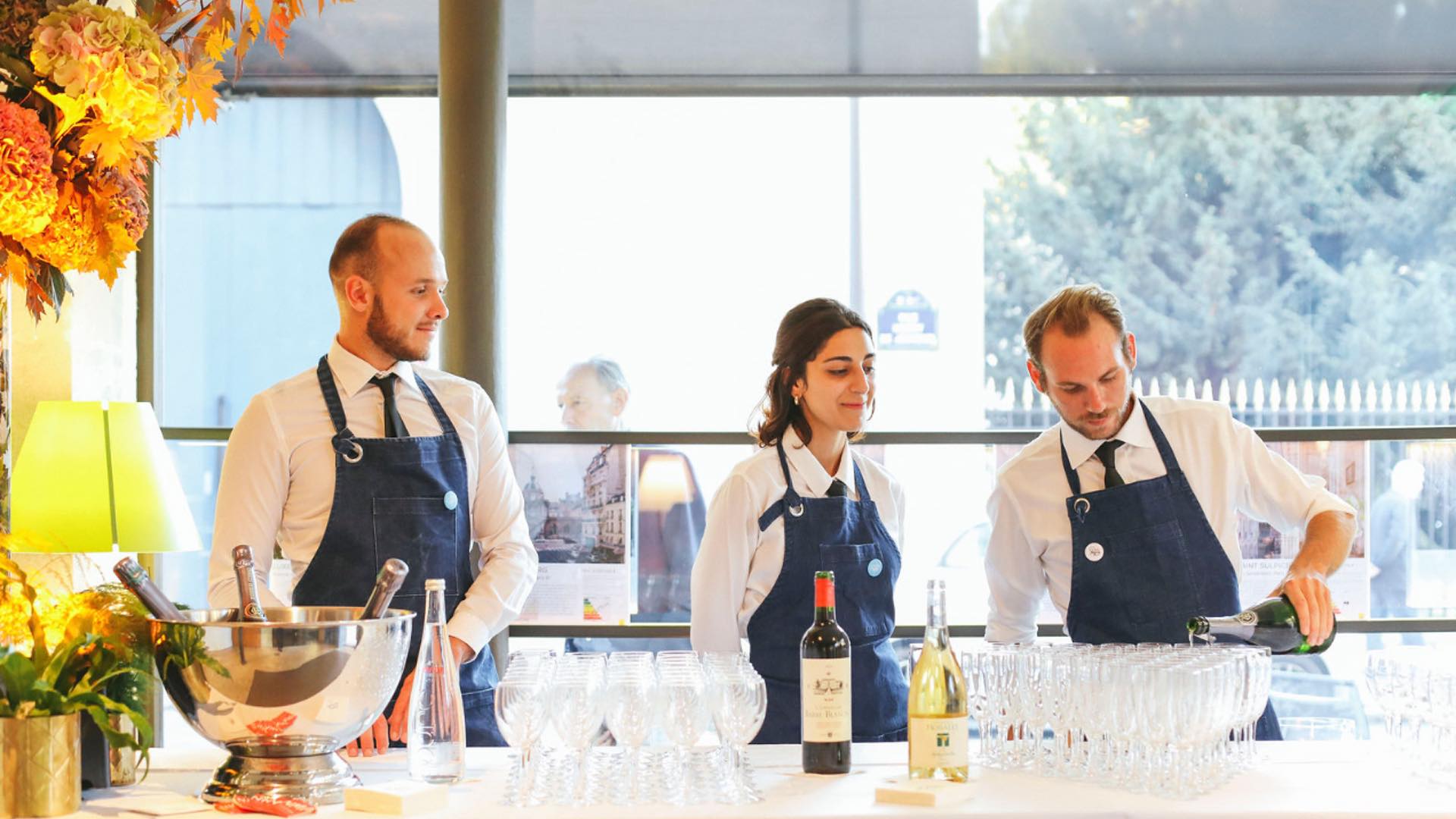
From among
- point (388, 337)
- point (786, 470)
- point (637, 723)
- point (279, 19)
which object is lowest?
point (637, 723)

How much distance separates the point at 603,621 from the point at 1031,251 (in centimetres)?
186

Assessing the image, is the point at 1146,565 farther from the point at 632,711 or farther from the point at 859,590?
the point at 632,711

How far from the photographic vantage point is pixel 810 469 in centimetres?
305

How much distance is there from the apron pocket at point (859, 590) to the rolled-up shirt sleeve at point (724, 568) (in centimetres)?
17

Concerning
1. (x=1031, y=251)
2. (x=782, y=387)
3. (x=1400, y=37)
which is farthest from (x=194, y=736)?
(x=1400, y=37)

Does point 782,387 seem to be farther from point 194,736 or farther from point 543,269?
point 194,736

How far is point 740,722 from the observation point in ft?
6.25

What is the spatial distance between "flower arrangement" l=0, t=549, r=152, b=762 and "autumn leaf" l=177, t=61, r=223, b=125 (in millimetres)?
746

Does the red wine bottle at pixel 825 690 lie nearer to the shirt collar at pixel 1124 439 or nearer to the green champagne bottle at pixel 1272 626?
the green champagne bottle at pixel 1272 626

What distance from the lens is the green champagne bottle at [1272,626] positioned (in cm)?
247

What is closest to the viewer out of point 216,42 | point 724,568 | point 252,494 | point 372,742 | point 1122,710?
point 1122,710

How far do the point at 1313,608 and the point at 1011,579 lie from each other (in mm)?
725

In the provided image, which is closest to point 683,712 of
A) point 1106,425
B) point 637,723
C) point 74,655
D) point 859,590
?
point 637,723

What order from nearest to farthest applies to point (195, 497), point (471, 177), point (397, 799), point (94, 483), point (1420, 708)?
point (397, 799) < point (1420, 708) < point (94, 483) < point (471, 177) < point (195, 497)
